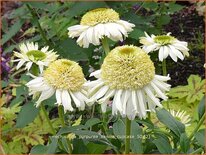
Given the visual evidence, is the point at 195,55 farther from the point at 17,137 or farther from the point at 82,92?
the point at 82,92

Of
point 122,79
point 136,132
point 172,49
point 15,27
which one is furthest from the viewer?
point 15,27

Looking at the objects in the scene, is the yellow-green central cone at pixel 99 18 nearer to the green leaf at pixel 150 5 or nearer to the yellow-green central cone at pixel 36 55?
the yellow-green central cone at pixel 36 55

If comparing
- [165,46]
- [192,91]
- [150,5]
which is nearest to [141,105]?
[165,46]

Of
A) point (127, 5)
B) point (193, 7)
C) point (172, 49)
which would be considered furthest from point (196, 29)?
point (172, 49)

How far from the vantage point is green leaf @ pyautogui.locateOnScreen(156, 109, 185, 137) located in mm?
1434

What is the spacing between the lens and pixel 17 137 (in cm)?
222

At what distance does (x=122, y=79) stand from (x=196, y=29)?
2.20m

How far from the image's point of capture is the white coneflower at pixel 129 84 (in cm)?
118

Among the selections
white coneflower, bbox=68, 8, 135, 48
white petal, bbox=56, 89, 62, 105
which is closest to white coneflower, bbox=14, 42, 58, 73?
white coneflower, bbox=68, 8, 135, 48

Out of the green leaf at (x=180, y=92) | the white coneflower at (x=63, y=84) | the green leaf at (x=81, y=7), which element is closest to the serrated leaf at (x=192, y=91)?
the green leaf at (x=180, y=92)

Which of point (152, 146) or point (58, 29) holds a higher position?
point (58, 29)

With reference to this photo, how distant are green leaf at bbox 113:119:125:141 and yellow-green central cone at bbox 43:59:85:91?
19cm

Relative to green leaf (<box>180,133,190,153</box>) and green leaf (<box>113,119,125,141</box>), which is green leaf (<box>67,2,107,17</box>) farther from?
green leaf (<box>180,133,190,153</box>)

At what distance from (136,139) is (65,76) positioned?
0.29 metres
